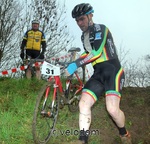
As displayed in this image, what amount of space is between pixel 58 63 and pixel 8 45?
13.6m

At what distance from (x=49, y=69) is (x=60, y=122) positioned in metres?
1.42

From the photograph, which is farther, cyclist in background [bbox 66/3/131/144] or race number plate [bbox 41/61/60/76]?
race number plate [bbox 41/61/60/76]

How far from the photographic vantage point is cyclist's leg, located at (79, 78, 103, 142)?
4.33m

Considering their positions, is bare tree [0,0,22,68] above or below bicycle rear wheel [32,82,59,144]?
above

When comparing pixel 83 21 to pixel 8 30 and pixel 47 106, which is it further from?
pixel 8 30

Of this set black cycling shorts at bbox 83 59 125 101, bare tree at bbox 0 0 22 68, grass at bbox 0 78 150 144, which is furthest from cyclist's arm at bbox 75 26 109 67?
bare tree at bbox 0 0 22 68

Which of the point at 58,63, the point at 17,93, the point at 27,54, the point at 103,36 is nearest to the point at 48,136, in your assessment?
the point at 58,63

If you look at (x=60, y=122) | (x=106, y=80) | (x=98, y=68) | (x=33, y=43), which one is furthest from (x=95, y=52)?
(x=33, y=43)

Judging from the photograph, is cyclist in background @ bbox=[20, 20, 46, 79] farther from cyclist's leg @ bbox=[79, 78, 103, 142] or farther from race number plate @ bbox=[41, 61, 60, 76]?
cyclist's leg @ bbox=[79, 78, 103, 142]

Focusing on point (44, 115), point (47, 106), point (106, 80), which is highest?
point (106, 80)

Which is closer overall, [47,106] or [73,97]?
[47,106]

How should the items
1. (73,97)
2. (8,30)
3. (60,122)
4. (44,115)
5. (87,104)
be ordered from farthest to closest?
1. (8,30)
2. (73,97)
3. (60,122)
4. (44,115)
5. (87,104)

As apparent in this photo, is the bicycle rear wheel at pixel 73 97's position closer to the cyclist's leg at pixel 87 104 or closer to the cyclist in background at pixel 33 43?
the cyclist's leg at pixel 87 104

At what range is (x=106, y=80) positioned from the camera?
4.62 metres
